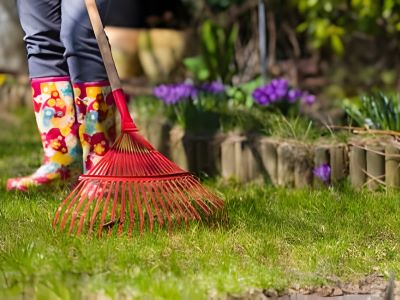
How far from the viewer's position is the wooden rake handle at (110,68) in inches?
123

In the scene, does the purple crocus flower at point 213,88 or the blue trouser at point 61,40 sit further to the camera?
the purple crocus flower at point 213,88

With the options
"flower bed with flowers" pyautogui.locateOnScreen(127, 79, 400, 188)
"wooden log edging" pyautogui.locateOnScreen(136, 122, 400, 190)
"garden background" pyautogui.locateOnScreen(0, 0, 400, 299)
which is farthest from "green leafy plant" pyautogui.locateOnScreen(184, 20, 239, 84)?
"wooden log edging" pyautogui.locateOnScreen(136, 122, 400, 190)

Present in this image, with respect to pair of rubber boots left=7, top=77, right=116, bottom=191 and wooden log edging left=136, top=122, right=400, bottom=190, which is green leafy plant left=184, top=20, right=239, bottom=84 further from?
pair of rubber boots left=7, top=77, right=116, bottom=191

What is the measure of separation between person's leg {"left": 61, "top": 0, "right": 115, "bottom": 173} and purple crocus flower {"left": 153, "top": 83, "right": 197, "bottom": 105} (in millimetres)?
1215

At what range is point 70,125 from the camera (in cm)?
371

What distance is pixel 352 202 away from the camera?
3.38 m

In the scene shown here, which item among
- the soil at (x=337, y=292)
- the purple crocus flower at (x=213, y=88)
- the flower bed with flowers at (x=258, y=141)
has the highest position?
the purple crocus flower at (x=213, y=88)

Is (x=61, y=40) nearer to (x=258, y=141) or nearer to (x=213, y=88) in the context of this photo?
(x=258, y=141)

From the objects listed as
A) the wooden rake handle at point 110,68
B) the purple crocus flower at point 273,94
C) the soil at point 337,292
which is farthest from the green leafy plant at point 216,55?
the soil at point 337,292

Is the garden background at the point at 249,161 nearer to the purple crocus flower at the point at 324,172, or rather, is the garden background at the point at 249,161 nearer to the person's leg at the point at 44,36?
the purple crocus flower at the point at 324,172

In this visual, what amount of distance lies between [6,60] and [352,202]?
178 inches

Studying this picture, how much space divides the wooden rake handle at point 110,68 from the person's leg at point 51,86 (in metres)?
0.50

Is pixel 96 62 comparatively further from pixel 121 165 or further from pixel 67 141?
pixel 121 165

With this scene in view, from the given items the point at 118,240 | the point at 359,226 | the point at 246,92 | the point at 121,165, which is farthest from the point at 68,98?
the point at 246,92
